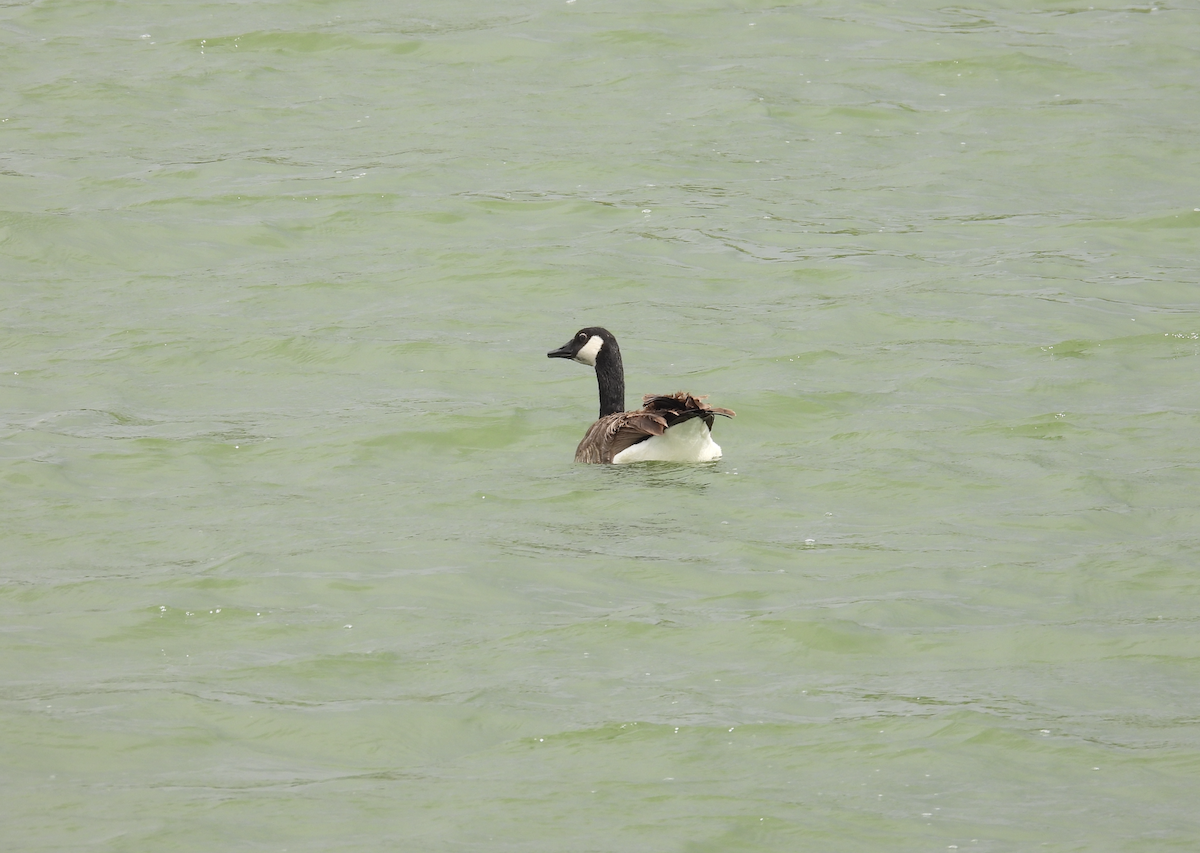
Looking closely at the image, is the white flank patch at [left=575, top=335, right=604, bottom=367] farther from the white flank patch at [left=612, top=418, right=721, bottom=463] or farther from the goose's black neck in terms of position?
the white flank patch at [left=612, top=418, right=721, bottom=463]

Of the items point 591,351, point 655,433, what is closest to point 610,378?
point 591,351

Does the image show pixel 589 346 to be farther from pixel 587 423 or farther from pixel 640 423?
pixel 640 423

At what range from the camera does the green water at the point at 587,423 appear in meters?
6.07

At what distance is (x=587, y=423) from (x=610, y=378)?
0.56m

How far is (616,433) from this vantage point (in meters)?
10.5

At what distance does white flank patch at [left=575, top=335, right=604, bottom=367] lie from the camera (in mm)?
11516

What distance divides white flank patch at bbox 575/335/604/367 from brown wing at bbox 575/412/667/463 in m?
0.83

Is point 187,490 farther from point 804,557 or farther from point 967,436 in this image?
point 967,436

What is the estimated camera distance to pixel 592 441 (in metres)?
10.7

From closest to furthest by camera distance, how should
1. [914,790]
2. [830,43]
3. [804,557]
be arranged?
[914,790] → [804,557] → [830,43]

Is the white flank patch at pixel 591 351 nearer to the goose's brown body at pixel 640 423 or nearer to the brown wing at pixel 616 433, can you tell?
the goose's brown body at pixel 640 423

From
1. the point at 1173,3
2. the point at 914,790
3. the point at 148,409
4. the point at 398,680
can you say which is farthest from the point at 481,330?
the point at 1173,3

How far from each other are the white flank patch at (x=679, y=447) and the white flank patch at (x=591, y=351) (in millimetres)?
1172

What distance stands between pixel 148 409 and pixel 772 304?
537 cm
